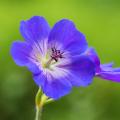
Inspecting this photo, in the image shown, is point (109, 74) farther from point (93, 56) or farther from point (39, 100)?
point (39, 100)

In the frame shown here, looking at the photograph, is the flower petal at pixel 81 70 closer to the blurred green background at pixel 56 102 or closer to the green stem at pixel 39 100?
the green stem at pixel 39 100

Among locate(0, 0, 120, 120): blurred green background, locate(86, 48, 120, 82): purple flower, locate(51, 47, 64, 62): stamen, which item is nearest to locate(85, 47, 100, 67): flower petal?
locate(86, 48, 120, 82): purple flower

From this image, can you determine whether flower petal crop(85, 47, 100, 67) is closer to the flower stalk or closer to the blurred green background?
the flower stalk

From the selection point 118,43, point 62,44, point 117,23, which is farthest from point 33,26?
point 117,23

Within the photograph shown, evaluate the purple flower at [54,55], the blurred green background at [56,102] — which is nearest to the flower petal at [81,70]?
the purple flower at [54,55]

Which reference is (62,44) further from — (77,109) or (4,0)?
(4,0)

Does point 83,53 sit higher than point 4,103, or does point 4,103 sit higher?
point 83,53
